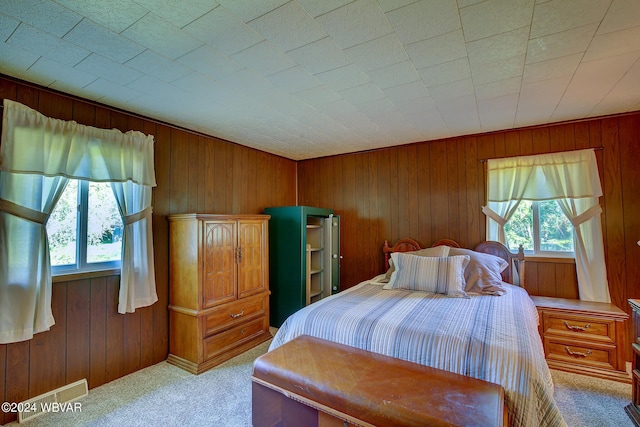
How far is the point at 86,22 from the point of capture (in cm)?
159

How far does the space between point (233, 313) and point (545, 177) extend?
375 centimetres

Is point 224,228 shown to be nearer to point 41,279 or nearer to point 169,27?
point 41,279

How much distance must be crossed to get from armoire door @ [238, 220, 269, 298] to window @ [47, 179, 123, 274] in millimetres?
1169

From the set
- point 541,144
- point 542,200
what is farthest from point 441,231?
point 541,144

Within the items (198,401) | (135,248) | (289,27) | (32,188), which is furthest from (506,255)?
(32,188)

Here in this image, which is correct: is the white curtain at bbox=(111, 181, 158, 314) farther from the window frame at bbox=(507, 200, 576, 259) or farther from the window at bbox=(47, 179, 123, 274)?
the window frame at bbox=(507, 200, 576, 259)

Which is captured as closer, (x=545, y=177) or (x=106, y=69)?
(x=106, y=69)

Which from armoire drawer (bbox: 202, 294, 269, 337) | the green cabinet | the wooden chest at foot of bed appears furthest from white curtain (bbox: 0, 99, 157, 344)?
the green cabinet

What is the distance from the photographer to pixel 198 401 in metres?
2.37

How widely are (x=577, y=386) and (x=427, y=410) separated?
2.15 metres

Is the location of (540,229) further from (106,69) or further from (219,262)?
(106,69)

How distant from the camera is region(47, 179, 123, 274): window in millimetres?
2432

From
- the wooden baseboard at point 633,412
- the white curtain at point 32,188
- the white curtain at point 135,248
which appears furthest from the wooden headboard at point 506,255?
the white curtain at point 32,188

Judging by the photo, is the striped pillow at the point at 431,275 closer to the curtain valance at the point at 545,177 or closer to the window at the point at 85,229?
the curtain valance at the point at 545,177
